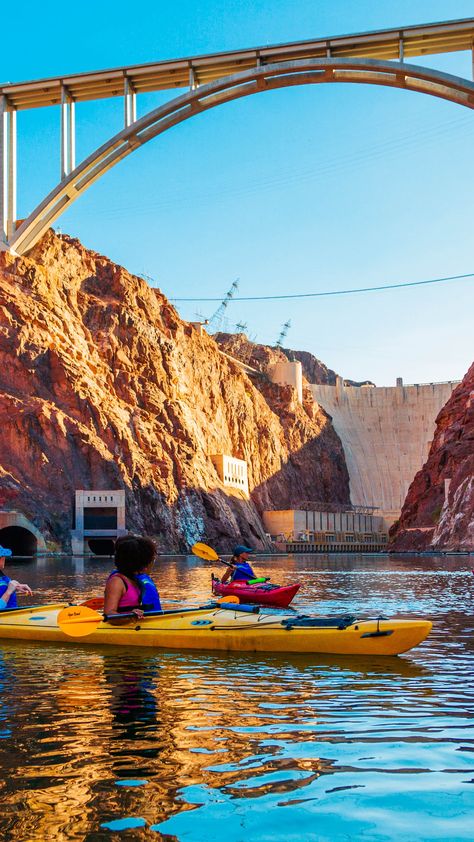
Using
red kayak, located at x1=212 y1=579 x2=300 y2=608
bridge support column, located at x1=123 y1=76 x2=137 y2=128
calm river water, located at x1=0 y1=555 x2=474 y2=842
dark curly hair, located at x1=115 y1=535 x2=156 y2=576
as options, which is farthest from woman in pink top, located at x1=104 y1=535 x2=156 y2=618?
bridge support column, located at x1=123 y1=76 x2=137 y2=128

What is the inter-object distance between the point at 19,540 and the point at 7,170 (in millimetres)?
28833

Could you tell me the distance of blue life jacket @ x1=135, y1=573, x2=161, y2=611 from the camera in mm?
14992

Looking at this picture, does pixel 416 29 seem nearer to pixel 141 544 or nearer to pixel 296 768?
pixel 141 544

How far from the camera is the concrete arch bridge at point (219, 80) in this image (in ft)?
188

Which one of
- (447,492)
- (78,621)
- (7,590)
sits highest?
(447,492)

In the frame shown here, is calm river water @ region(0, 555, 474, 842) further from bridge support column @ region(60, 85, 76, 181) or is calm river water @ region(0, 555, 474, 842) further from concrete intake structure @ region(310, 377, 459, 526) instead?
concrete intake structure @ region(310, 377, 459, 526)

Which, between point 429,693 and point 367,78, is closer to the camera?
point 429,693

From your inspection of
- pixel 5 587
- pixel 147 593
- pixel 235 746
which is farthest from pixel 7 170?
pixel 235 746

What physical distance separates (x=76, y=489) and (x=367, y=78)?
1566 inches

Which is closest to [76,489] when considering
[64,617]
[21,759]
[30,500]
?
[30,500]

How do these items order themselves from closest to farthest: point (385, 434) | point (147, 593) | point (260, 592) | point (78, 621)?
point (78, 621) → point (147, 593) → point (260, 592) → point (385, 434)

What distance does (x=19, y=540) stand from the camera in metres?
77.2

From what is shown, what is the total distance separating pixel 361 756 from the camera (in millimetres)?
8547

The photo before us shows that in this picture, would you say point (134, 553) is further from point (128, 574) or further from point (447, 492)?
point (447, 492)
